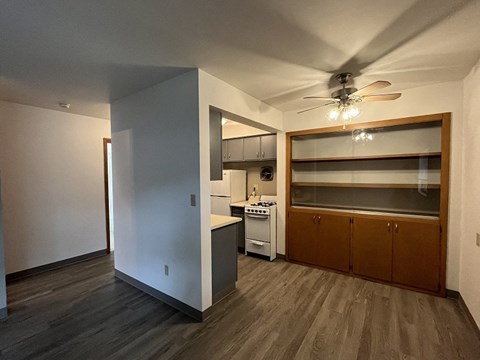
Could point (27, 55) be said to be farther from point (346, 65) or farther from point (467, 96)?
point (467, 96)

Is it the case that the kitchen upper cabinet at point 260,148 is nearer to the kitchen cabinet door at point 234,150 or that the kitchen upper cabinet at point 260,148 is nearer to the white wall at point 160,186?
the kitchen cabinet door at point 234,150

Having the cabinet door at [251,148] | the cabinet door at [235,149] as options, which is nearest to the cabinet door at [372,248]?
the cabinet door at [251,148]

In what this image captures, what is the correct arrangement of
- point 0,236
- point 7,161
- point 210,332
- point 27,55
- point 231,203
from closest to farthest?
point 27,55 → point 210,332 → point 0,236 → point 7,161 → point 231,203

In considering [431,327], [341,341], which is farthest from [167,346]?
[431,327]

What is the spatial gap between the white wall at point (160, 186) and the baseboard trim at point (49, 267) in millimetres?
1085

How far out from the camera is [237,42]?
1808 millimetres

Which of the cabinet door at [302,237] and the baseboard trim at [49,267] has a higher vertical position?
the cabinet door at [302,237]

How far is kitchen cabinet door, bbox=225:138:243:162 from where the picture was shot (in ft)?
14.9

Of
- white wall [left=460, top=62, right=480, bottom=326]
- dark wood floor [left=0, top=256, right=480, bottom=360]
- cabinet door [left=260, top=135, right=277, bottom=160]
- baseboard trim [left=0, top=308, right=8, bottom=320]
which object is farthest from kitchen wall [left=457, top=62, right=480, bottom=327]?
baseboard trim [left=0, top=308, right=8, bottom=320]

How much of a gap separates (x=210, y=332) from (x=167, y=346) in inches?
15.3

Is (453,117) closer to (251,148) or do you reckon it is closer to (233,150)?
(251,148)

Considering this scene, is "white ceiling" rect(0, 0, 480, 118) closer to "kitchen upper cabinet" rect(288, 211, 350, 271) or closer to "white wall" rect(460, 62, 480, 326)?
"white wall" rect(460, 62, 480, 326)

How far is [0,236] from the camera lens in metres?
2.31

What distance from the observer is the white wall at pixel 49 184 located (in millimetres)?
3193
